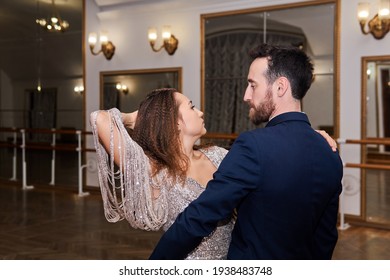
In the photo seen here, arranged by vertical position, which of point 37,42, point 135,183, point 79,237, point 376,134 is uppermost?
point 37,42

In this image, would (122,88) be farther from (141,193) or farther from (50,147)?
(141,193)

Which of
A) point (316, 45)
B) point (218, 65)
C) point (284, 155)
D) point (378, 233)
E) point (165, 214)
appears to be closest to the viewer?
point (284, 155)

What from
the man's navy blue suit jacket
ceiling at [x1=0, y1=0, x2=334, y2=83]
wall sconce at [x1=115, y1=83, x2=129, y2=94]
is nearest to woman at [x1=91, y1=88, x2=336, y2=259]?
the man's navy blue suit jacket

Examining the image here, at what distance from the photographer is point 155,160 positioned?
5.19 feet

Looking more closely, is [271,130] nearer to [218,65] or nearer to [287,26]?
[287,26]

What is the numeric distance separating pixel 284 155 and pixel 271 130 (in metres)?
0.08

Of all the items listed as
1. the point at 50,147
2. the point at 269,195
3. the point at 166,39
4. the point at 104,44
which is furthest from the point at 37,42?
the point at 269,195

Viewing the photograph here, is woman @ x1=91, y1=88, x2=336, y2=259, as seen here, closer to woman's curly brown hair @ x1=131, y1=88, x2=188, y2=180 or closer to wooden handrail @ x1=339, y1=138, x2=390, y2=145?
woman's curly brown hair @ x1=131, y1=88, x2=188, y2=180

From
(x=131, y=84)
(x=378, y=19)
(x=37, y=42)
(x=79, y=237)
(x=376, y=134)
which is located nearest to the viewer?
(x=79, y=237)

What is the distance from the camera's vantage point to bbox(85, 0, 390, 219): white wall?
17.3 feet

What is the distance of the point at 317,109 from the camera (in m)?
5.51

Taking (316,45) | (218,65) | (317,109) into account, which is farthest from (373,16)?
(218,65)

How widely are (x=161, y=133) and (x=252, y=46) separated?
480 centimetres
